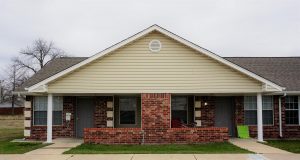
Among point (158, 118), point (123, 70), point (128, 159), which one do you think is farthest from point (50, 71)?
point (128, 159)

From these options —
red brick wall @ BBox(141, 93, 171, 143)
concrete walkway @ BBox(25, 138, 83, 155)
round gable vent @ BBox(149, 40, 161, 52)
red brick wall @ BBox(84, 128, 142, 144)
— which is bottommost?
concrete walkway @ BBox(25, 138, 83, 155)

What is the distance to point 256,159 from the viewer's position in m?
12.2

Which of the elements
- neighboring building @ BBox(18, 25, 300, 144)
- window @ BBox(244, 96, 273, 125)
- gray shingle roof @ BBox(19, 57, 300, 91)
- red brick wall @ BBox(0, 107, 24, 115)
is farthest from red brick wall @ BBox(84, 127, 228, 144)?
red brick wall @ BBox(0, 107, 24, 115)

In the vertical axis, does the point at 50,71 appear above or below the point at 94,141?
above

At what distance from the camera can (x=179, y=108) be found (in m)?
20.3

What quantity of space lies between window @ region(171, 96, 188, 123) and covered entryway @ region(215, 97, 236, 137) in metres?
1.64

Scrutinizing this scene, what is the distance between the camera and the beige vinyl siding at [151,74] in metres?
17.3

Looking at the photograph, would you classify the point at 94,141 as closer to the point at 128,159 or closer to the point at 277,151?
the point at 128,159

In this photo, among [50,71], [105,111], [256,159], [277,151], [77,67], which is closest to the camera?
[256,159]

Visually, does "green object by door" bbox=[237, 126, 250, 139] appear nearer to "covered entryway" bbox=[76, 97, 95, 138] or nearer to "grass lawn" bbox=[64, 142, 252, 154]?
"grass lawn" bbox=[64, 142, 252, 154]

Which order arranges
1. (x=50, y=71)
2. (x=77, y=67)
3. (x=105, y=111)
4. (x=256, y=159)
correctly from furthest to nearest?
1. (x=50, y=71)
2. (x=105, y=111)
3. (x=77, y=67)
4. (x=256, y=159)

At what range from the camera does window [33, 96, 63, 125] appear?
19828 mm

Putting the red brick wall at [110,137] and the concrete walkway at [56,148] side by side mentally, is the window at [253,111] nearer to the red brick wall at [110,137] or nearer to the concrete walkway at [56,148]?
the red brick wall at [110,137]

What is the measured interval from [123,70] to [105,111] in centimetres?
340
